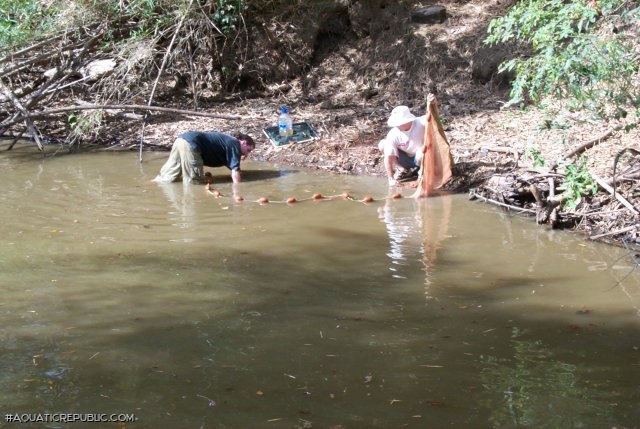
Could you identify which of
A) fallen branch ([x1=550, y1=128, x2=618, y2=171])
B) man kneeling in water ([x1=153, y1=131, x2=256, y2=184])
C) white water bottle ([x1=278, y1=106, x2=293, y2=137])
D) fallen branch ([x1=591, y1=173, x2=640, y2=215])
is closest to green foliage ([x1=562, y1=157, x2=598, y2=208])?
fallen branch ([x1=591, y1=173, x2=640, y2=215])

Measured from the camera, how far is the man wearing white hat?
9328mm

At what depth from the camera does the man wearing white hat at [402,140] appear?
933 centimetres

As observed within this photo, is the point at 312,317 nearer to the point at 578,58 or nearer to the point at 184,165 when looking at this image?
the point at 578,58

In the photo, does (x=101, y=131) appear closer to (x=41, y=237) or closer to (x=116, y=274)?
(x=41, y=237)

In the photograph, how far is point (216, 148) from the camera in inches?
387

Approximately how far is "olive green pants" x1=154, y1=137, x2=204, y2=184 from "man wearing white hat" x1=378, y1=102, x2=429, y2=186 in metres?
2.27

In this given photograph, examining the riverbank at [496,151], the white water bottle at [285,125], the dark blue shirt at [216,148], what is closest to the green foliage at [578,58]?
the riverbank at [496,151]

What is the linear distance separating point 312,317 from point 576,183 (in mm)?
3022

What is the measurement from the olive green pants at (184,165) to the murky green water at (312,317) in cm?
89

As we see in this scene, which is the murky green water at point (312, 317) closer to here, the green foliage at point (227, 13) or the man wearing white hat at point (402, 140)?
the man wearing white hat at point (402, 140)

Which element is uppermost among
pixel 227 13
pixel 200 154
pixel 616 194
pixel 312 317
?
pixel 227 13

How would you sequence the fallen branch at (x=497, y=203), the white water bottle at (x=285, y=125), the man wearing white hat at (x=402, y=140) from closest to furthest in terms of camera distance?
the fallen branch at (x=497, y=203) < the man wearing white hat at (x=402, y=140) < the white water bottle at (x=285, y=125)

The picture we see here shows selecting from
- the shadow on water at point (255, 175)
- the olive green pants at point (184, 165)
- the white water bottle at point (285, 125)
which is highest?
the white water bottle at point (285, 125)

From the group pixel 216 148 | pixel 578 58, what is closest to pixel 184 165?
pixel 216 148
